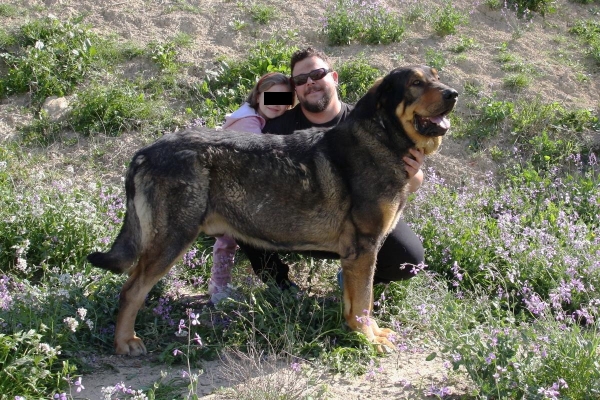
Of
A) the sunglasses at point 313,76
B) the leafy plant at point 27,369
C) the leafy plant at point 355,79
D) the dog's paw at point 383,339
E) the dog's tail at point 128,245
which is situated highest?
the sunglasses at point 313,76

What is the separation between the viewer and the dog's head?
4.19 metres

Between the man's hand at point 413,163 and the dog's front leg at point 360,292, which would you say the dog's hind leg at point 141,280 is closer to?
the dog's front leg at point 360,292

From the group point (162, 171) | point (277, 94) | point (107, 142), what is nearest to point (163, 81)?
point (107, 142)

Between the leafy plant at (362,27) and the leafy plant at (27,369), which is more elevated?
the leafy plant at (362,27)

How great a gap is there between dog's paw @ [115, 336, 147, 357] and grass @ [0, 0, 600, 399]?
109 millimetres

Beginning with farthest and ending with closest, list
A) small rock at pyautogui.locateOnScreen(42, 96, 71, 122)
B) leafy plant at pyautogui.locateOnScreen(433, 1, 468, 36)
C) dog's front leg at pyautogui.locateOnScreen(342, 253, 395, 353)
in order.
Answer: leafy plant at pyautogui.locateOnScreen(433, 1, 468, 36) < small rock at pyautogui.locateOnScreen(42, 96, 71, 122) < dog's front leg at pyautogui.locateOnScreen(342, 253, 395, 353)

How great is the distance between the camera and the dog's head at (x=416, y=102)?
165 inches

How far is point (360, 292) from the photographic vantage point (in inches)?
173

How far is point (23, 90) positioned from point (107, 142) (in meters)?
1.57

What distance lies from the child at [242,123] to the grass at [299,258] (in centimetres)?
22

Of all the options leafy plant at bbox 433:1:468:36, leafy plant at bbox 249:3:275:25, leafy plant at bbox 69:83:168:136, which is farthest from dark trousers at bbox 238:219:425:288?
leafy plant at bbox 249:3:275:25

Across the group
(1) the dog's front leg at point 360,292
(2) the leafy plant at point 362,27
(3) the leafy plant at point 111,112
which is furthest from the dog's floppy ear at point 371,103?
(2) the leafy plant at point 362,27

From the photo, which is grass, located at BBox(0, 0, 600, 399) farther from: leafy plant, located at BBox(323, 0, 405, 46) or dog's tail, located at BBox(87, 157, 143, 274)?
dog's tail, located at BBox(87, 157, 143, 274)

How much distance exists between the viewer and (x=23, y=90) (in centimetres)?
798
